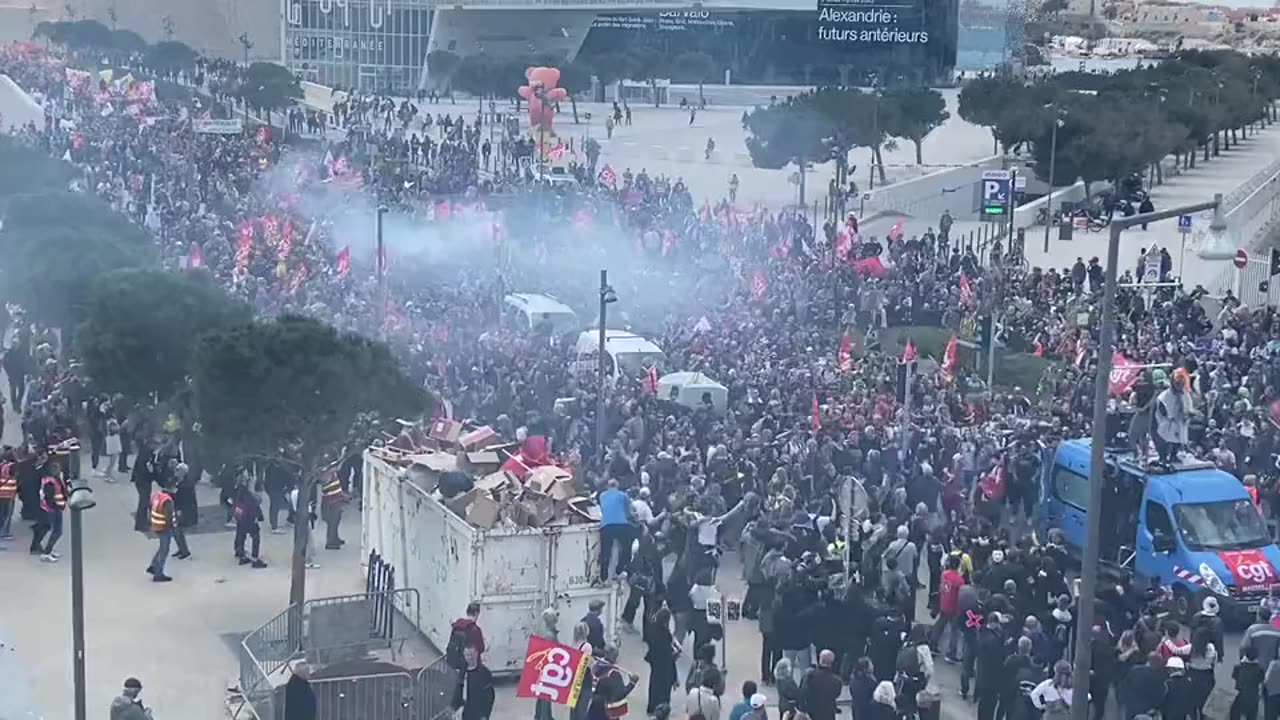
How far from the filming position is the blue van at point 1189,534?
57.3 feet

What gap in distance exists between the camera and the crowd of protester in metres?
15.0

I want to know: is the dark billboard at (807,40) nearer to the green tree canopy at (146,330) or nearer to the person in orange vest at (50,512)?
the green tree canopy at (146,330)

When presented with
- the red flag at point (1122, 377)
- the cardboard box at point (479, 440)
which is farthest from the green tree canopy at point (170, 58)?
the cardboard box at point (479, 440)

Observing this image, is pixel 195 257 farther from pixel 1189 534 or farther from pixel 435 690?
pixel 1189 534

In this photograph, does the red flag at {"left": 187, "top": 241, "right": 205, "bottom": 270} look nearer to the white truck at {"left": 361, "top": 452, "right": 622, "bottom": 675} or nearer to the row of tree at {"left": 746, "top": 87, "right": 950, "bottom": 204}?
the white truck at {"left": 361, "top": 452, "right": 622, "bottom": 675}

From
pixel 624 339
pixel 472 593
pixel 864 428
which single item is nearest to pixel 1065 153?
pixel 624 339

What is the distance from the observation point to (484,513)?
1562 centimetres

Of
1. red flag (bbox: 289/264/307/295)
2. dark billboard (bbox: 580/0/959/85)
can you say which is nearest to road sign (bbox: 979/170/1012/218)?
red flag (bbox: 289/264/307/295)

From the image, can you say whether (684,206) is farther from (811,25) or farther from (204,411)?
(811,25)

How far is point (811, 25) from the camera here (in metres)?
107

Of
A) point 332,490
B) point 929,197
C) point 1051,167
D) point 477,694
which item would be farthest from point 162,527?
point 929,197

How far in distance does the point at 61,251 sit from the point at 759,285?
37.0 feet

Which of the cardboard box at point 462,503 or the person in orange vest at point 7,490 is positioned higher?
the cardboard box at point 462,503

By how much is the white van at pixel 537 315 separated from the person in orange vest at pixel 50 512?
1118 centimetres
